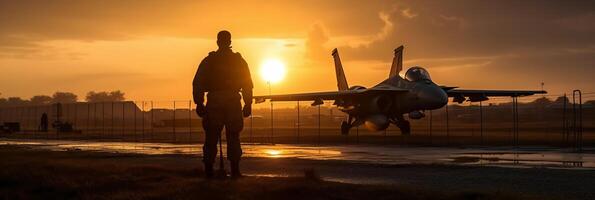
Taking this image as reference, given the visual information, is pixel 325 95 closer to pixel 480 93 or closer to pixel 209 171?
pixel 480 93

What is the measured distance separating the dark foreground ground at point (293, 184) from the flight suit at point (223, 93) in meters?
0.71

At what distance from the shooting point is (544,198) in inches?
358

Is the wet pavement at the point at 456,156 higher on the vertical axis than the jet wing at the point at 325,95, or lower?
lower

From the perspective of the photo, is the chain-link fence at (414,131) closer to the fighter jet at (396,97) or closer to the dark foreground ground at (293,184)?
the fighter jet at (396,97)

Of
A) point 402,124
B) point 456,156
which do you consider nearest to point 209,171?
point 456,156

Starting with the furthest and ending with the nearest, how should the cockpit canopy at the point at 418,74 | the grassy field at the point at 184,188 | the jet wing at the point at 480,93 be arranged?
the jet wing at the point at 480,93
the cockpit canopy at the point at 418,74
the grassy field at the point at 184,188

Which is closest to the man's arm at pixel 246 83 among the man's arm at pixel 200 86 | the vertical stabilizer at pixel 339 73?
the man's arm at pixel 200 86

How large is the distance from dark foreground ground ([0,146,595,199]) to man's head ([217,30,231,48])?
225cm

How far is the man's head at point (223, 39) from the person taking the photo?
11922mm

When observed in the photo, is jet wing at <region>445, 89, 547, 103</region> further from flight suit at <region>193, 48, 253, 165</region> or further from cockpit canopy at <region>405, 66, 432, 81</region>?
flight suit at <region>193, 48, 253, 165</region>

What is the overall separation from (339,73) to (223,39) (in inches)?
1462

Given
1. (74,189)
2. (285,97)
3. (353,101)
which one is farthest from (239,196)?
(285,97)

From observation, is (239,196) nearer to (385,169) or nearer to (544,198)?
(544,198)

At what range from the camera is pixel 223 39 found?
11.9 metres
